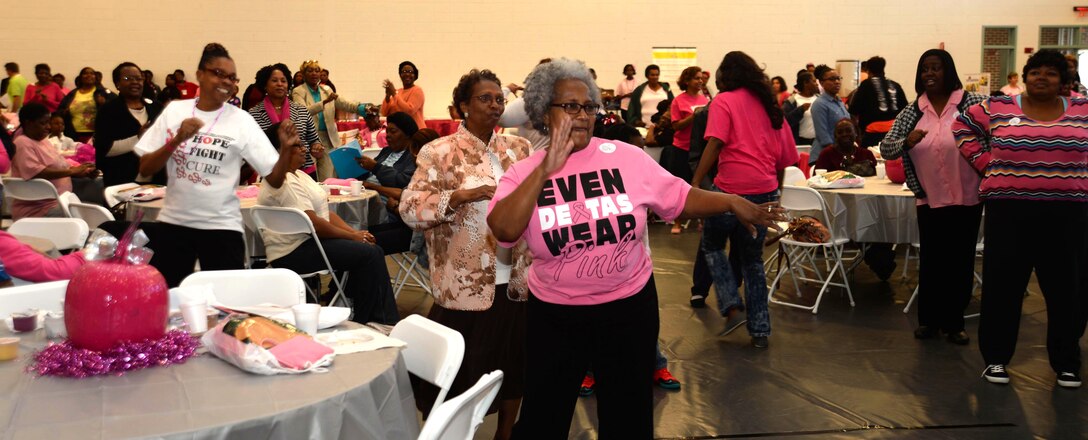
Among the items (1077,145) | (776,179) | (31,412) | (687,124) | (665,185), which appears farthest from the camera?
(687,124)

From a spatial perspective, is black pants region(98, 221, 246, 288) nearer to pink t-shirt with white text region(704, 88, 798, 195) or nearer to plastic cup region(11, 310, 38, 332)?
plastic cup region(11, 310, 38, 332)

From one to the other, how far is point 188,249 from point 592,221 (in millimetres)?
1975

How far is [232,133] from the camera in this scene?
12.1 ft

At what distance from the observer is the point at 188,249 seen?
3.70 meters

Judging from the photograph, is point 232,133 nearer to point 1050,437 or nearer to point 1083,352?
point 1050,437

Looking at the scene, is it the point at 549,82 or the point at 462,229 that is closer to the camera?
the point at 549,82

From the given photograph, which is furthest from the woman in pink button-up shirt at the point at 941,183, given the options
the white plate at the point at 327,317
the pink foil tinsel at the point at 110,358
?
the pink foil tinsel at the point at 110,358

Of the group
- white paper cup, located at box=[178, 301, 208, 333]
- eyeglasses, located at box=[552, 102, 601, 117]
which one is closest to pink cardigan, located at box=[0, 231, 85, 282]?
white paper cup, located at box=[178, 301, 208, 333]

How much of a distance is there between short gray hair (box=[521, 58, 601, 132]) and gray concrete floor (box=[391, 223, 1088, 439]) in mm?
1621

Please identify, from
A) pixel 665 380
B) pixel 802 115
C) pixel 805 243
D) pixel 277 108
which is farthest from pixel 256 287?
pixel 802 115

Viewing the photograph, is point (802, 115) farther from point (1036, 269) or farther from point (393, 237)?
point (1036, 269)

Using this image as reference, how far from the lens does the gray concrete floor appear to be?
3.80 meters

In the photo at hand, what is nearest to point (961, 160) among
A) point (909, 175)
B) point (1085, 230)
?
point (909, 175)

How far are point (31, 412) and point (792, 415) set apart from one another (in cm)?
291
